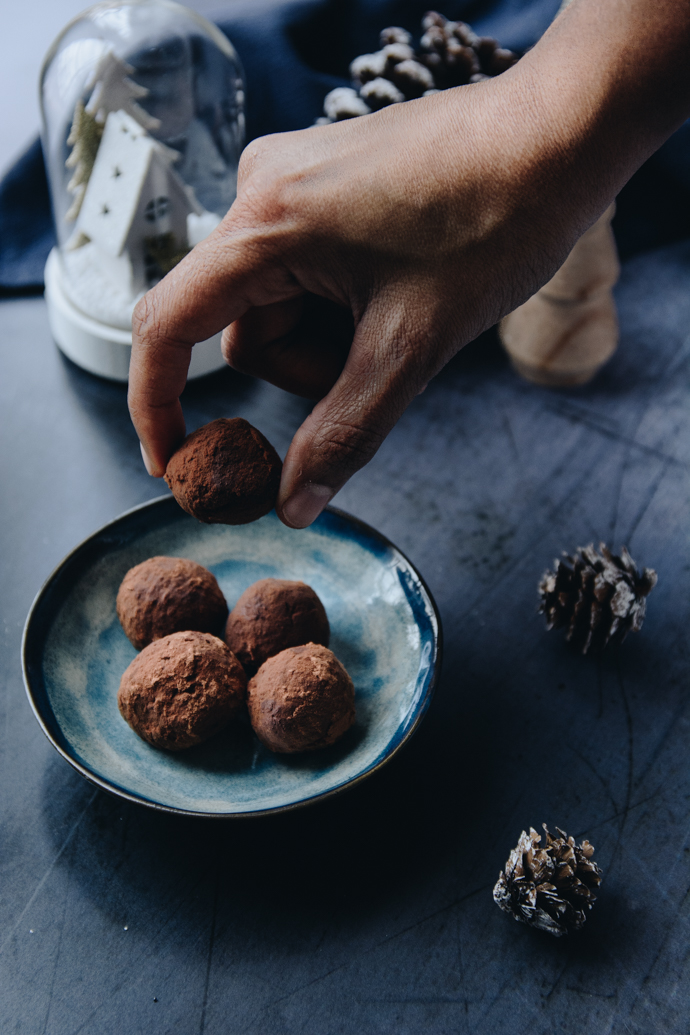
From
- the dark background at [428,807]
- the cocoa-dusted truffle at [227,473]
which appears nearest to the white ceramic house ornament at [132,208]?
the dark background at [428,807]

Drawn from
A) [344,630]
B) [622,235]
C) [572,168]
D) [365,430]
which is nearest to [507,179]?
[572,168]

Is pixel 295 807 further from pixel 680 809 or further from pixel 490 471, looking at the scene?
pixel 490 471

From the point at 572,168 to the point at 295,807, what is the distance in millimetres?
602

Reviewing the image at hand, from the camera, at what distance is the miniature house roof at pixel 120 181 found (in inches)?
48.2

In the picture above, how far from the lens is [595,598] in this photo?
96 cm

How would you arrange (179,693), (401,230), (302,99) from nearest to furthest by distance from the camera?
(401,230)
(179,693)
(302,99)

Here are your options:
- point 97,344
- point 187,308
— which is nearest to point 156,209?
point 97,344

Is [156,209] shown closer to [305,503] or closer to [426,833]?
[305,503]

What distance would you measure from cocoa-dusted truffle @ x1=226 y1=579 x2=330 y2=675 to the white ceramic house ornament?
0.65m

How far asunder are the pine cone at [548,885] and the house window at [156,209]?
1028mm

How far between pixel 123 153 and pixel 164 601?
29.9 inches

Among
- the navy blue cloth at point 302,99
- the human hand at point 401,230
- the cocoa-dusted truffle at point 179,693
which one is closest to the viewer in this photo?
the human hand at point 401,230

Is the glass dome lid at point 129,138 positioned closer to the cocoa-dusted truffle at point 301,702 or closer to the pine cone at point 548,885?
the cocoa-dusted truffle at point 301,702

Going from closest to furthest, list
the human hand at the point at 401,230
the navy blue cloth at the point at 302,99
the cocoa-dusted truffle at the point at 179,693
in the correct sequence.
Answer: the human hand at the point at 401,230
the cocoa-dusted truffle at the point at 179,693
the navy blue cloth at the point at 302,99
